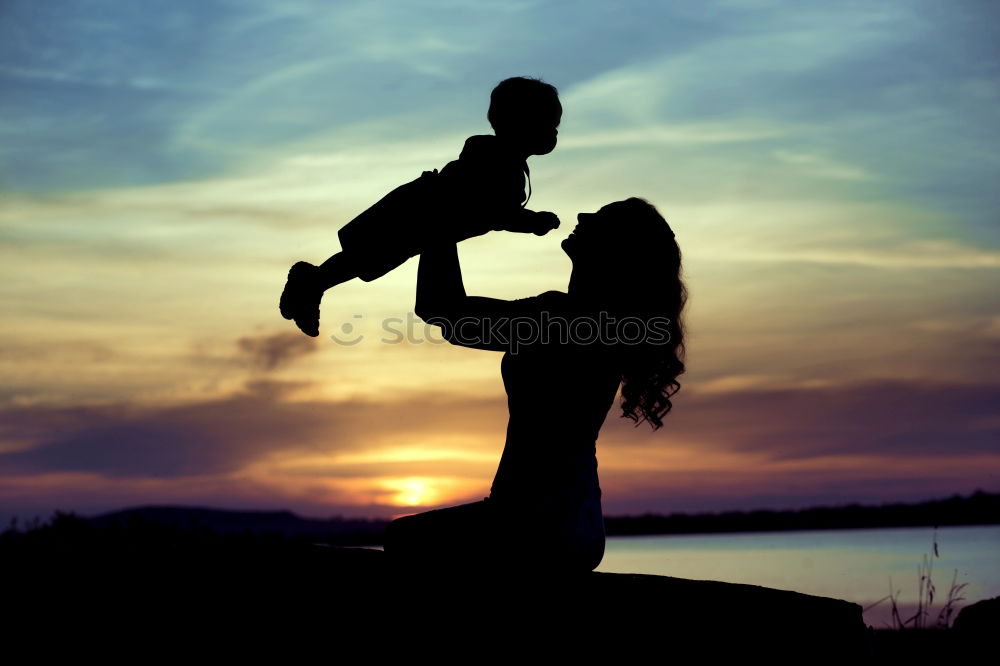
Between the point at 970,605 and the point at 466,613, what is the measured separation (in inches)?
239

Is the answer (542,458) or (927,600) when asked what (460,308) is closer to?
(542,458)

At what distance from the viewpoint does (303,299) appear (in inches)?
201

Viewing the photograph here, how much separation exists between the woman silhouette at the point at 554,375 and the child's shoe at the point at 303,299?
1.78 feet

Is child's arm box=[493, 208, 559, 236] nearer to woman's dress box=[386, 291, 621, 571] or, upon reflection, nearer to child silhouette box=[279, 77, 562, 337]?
child silhouette box=[279, 77, 562, 337]

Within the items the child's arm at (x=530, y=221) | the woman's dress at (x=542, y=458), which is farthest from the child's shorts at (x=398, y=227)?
the woman's dress at (x=542, y=458)

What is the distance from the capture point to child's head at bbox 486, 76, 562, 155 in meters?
5.00

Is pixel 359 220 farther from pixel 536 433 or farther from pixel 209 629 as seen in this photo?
pixel 209 629

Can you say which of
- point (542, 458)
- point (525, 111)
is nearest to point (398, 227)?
point (525, 111)

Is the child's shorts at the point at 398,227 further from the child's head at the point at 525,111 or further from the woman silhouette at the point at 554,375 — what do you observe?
the child's head at the point at 525,111

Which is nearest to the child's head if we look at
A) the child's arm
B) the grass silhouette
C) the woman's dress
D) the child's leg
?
the child's arm

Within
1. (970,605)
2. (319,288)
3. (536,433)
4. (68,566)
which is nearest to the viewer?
(536,433)

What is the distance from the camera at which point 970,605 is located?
9.06m

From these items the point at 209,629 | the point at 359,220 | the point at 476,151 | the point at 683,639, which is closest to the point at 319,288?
the point at 359,220

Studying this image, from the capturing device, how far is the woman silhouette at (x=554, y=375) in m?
4.75
